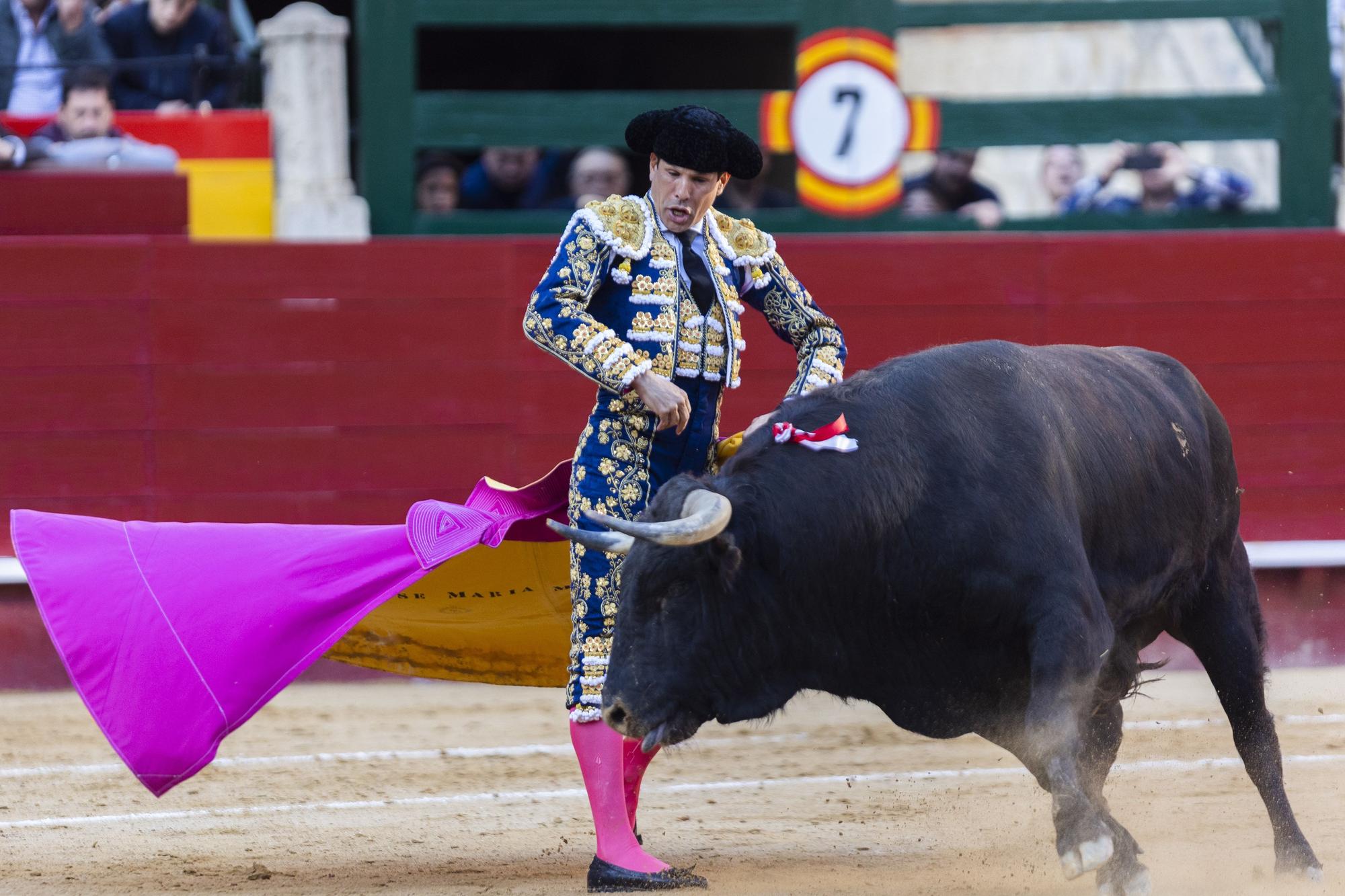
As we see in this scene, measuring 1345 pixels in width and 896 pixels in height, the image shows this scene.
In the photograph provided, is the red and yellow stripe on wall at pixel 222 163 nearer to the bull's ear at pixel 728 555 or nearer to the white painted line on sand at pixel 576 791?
the white painted line on sand at pixel 576 791

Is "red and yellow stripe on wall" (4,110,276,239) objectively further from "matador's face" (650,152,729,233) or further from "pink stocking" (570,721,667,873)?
"pink stocking" (570,721,667,873)

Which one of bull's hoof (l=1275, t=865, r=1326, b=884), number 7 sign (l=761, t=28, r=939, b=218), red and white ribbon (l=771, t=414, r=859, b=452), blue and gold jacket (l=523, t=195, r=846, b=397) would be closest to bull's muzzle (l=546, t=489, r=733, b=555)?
red and white ribbon (l=771, t=414, r=859, b=452)

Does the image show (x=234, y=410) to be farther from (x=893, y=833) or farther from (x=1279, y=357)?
(x=1279, y=357)

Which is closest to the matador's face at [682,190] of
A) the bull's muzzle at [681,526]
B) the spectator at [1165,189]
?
the bull's muzzle at [681,526]

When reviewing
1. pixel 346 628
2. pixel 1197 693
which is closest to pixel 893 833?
pixel 346 628

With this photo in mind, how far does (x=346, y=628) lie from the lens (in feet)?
10.4

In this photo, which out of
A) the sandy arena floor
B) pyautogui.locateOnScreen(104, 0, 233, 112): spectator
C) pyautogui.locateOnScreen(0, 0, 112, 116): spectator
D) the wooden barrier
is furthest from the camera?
pyautogui.locateOnScreen(104, 0, 233, 112): spectator

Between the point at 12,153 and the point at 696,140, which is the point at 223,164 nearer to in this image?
the point at 12,153

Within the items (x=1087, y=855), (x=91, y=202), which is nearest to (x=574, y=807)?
(x=1087, y=855)

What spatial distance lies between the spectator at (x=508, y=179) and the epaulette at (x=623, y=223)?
153 inches

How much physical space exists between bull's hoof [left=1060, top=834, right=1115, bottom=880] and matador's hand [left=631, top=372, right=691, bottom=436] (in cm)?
90

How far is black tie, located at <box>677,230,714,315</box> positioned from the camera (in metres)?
3.16

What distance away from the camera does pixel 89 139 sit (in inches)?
244

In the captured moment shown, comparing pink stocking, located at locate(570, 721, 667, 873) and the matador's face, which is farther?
pink stocking, located at locate(570, 721, 667, 873)
